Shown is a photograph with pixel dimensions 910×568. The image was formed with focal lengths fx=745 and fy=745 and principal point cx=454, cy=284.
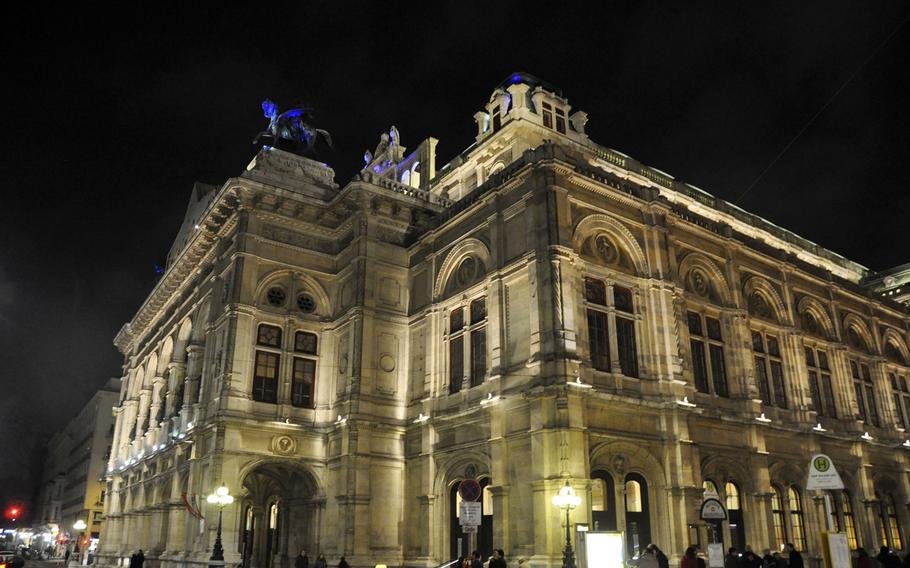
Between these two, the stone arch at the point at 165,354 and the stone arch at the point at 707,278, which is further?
the stone arch at the point at 165,354

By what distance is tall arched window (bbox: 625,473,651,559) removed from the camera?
24.9 metres

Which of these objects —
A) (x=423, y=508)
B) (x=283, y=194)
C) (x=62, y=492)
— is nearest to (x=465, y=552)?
(x=423, y=508)

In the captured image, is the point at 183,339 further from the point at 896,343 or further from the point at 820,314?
the point at 896,343

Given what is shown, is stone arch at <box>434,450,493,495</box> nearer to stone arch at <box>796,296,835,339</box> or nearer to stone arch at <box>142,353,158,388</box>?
stone arch at <box>796,296,835,339</box>

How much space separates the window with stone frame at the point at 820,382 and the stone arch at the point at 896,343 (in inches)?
312

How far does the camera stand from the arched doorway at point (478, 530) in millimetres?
26636

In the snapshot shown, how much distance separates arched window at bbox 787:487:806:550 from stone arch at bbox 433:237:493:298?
15.9 meters

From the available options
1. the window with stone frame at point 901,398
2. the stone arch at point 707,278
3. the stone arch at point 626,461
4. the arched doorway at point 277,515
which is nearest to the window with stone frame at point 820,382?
the window with stone frame at point 901,398

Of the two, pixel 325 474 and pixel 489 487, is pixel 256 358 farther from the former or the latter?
pixel 489 487

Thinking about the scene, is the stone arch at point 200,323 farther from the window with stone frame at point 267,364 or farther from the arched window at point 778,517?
the arched window at point 778,517

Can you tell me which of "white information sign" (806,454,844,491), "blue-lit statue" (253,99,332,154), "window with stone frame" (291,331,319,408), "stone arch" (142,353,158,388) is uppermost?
"blue-lit statue" (253,99,332,154)

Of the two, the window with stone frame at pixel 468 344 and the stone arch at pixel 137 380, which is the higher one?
Answer: the stone arch at pixel 137 380

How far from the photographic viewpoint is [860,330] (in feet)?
133

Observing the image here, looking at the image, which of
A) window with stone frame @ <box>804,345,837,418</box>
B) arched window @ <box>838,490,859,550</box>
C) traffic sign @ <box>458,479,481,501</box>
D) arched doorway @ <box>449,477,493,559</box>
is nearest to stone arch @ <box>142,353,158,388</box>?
arched doorway @ <box>449,477,493,559</box>
